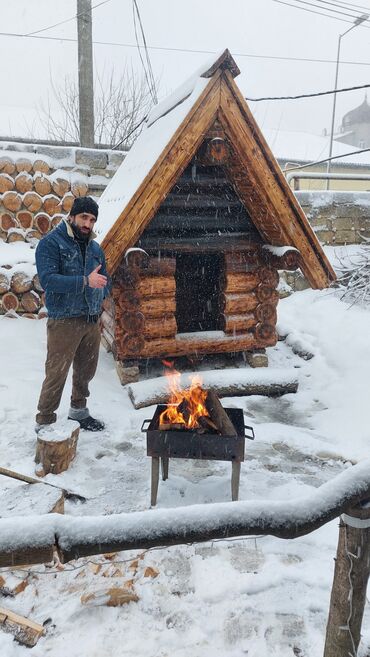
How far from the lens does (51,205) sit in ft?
27.3

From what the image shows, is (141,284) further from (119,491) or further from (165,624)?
(165,624)

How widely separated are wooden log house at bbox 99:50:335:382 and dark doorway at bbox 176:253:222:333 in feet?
4.50

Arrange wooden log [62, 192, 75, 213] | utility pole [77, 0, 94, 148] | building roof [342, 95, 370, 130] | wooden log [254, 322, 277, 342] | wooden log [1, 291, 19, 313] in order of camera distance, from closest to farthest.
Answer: wooden log [254, 322, 277, 342]
wooden log [1, 291, 19, 313]
wooden log [62, 192, 75, 213]
utility pole [77, 0, 94, 148]
building roof [342, 95, 370, 130]

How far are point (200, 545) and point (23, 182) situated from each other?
7.20 meters

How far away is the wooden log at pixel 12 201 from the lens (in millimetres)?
7961

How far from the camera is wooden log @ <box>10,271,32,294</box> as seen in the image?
7070 mm

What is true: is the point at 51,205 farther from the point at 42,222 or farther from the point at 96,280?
the point at 96,280

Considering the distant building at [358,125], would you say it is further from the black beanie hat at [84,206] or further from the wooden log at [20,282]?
the black beanie hat at [84,206]

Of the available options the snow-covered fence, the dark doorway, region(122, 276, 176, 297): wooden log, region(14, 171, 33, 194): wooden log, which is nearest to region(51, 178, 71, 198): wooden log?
region(14, 171, 33, 194): wooden log

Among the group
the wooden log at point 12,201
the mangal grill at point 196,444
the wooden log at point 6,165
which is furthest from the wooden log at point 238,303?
the wooden log at point 6,165

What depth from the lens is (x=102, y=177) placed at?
8969mm

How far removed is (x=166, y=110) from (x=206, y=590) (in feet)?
20.6

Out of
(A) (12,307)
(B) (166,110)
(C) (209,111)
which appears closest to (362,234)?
(B) (166,110)

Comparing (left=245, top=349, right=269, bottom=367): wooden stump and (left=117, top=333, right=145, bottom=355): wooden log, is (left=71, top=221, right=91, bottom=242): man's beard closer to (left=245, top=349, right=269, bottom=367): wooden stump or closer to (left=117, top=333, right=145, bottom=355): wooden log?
(left=117, top=333, right=145, bottom=355): wooden log
